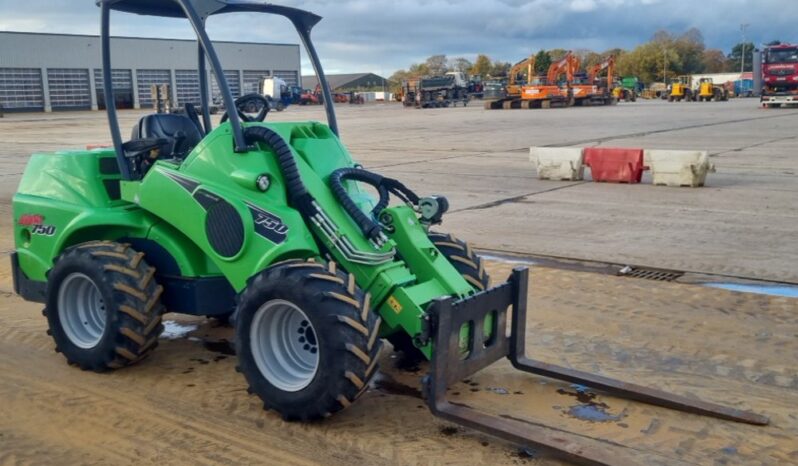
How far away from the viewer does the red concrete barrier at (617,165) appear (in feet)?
52.2

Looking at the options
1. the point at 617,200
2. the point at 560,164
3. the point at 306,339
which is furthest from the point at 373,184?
the point at 560,164

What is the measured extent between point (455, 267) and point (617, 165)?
1122 cm

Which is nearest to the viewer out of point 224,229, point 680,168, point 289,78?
point 224,229

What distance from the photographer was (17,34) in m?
69.5

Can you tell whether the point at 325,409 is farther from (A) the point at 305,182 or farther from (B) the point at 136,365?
(B) the point at 136,365

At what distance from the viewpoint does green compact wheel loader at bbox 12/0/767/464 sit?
4.49 meters

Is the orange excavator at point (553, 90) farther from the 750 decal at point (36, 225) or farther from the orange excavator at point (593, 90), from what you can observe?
the 750 decal at point (36, 225)

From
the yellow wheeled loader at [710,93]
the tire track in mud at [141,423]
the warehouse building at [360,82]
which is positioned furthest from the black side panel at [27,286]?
the warehouse building at [360,82]

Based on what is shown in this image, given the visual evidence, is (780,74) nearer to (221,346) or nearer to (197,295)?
(221,346)

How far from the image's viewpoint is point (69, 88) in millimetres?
72250

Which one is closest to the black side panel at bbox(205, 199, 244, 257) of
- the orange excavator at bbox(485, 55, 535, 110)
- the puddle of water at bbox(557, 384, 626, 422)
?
the puddle of water at bbox(557, 384, 626, 422)

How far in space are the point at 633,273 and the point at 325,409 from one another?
4.87 m

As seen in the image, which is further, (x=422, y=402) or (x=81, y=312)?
(x=81, y=312)

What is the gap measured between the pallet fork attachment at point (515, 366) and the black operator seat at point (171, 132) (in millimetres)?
2675
